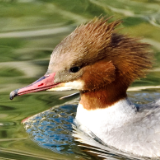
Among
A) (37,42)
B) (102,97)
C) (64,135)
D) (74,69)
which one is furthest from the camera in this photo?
(37,42)

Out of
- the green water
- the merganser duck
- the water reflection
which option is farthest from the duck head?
the water reflection

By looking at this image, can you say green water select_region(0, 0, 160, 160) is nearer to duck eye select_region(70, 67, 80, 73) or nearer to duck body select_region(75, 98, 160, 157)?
duck body select_region(75, 98, 160, 157)

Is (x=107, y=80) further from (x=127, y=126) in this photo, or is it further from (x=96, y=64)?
(x=127, y=126)

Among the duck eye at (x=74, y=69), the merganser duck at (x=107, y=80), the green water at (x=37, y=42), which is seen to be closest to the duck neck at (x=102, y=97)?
the merganser duck at (x=107, y=80)

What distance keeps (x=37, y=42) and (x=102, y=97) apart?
122 inches

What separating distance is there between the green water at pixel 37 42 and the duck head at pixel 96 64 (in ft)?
1.06

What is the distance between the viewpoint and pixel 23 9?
977 cm

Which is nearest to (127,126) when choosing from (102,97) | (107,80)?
(102,97)

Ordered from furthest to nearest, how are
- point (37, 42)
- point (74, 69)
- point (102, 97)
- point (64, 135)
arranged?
point (37, 42) < point (64, 135) < point (102, 97) < point (74, 69)

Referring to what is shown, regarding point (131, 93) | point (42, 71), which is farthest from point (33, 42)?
point (131, 93)

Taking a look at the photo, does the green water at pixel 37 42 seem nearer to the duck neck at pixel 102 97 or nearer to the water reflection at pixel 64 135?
the water reflection at pixel 64 135

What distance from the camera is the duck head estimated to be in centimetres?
546

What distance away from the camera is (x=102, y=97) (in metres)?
5.72

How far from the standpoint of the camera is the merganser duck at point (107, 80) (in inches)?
214
